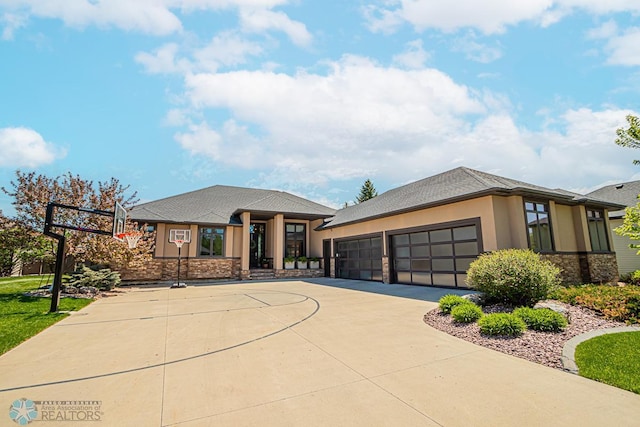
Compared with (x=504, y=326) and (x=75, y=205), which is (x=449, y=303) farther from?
(x=75, y=205)

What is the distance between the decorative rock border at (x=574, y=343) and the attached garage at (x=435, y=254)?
487cm

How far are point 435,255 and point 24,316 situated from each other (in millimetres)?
12666

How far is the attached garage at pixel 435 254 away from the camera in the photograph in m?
10.6

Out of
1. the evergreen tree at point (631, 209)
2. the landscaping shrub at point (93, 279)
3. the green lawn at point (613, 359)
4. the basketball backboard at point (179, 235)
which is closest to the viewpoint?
the green lawn at point (613, 359)

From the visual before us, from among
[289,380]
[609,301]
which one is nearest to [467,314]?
[609,301]

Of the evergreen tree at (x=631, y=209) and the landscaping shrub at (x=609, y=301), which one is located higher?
the evergreen tree at (x=631, y=209)

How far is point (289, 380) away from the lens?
135 inches

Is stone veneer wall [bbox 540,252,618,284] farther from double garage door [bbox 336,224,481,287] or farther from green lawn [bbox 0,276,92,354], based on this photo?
green lawn [bbox 0,276,92,354]

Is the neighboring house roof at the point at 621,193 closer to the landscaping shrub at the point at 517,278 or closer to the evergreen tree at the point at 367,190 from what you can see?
the landscaping shrub at the point at 517,278

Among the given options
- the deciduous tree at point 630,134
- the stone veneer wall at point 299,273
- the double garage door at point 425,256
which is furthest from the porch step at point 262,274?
the deciduous tree at point 630,134

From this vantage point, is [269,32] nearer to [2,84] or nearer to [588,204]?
[2,84]

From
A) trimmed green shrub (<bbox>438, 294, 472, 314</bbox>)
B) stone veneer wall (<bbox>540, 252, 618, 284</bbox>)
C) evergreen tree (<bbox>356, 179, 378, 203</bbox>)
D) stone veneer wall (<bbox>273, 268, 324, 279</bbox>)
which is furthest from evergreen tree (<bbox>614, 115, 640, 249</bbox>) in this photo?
evergreen tree (<bbox>356, 179, 378, 203</bbox>)

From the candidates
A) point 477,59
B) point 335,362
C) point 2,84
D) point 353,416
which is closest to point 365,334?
point 335,362

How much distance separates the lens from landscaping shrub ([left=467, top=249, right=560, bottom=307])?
6.54 m
